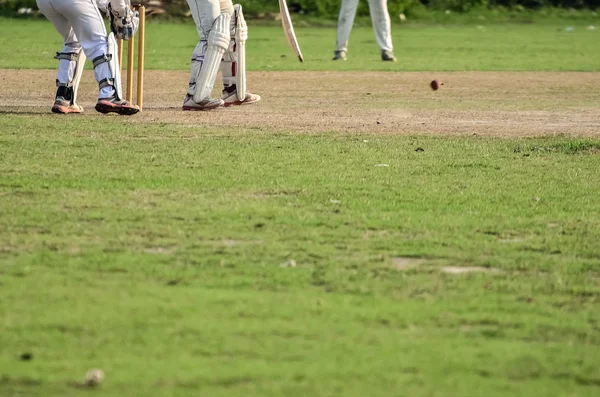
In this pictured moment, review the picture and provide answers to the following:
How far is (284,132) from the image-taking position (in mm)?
10453

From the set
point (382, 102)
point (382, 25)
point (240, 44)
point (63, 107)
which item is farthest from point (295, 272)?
point (382, 25)

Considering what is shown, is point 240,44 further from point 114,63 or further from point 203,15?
point 114,63

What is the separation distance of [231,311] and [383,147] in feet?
16.3

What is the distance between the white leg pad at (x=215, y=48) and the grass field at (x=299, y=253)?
36cm

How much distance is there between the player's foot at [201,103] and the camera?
11922 millimetres

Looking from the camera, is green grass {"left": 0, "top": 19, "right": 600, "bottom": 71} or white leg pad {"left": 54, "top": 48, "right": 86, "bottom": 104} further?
green grass {"left": 0, "top": 19, "right": 600, "bottom": 71}

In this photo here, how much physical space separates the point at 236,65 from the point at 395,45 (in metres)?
11.3

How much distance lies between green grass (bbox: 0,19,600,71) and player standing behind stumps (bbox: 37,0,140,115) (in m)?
5.43

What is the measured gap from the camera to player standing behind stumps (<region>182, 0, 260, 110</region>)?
1160 cm

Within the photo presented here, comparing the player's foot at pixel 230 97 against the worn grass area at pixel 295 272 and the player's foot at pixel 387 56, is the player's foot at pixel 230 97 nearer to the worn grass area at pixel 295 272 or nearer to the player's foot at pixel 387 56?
the worn grass area at pixel 295 272

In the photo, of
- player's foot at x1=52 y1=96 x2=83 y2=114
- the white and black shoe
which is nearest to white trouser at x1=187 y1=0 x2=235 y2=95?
player's foot at x1=52 y1=96 x2=83 y2=114

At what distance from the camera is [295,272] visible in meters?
5.41

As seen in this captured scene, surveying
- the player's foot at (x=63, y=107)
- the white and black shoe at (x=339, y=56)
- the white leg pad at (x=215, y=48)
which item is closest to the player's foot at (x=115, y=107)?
the player's foot at (x=63, y=107)

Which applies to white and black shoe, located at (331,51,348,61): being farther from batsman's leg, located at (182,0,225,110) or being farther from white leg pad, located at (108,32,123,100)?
white leg pad, located at (108,32,123,100)
